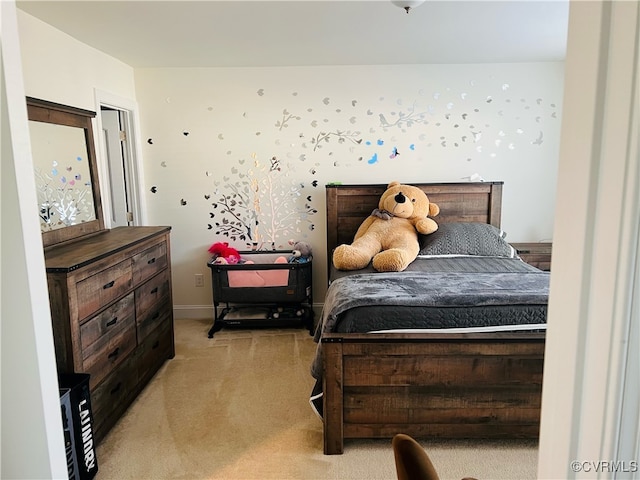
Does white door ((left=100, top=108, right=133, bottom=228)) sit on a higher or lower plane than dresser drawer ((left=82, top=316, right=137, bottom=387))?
higher

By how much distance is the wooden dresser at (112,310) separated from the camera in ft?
6.66

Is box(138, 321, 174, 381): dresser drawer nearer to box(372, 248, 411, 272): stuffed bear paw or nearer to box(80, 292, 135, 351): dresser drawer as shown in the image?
box(80, 292, 135, 351): dresser drawer

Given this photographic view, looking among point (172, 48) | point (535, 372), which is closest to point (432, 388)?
point (535, 372)

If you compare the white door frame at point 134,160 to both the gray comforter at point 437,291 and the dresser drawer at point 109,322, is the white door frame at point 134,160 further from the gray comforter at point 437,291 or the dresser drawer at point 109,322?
the gray comforter at point 437,291

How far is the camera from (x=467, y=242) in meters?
3.48

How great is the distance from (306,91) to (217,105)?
81 centimetres

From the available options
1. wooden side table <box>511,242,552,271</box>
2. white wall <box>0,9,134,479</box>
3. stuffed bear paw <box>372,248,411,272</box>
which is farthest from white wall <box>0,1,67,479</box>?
wooden side table <box>511,242,552,271</box>

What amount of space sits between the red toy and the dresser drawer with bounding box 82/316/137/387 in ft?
4.28

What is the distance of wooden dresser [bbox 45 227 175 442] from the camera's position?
2.03m

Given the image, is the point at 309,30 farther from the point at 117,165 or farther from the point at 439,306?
the point at 117,165

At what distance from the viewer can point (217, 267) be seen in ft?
12.6

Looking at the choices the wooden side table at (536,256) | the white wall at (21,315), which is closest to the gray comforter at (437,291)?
the wooden side table at (536,256)

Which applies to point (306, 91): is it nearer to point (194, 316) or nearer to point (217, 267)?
point (217, 267)

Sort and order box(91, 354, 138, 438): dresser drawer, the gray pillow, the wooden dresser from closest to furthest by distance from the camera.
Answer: the wooden dresser, box(91, 354, 138, 438): dresser drawer, the gray pillow
